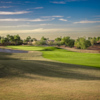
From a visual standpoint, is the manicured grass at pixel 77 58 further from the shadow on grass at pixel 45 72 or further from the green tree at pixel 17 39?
the green tree at pixel 17 39

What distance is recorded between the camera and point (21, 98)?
295 inches

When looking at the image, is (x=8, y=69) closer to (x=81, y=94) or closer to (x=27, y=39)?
(x=81, y=94)

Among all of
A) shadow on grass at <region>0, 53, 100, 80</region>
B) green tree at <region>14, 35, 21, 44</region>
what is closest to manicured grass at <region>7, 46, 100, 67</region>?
shadow on grass at <region>0, 53, 100, 80</region>

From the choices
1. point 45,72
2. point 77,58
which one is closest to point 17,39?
point 77,58

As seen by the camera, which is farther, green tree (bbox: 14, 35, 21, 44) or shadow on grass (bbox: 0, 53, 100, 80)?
green tree (bbox: 14, 35, 21, 44)

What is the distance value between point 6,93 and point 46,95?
2.71 m

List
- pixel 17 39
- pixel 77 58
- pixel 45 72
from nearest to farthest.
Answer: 1. pixel 45 72
2. pixel 77 58
3. pixel 17 39

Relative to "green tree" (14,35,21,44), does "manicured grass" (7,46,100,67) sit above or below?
below

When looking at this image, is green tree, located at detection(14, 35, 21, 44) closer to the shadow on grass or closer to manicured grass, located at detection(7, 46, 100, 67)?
manicured grass, located at detection(7, 46, 100, 67)

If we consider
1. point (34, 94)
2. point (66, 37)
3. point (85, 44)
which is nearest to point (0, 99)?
point (34, 94)

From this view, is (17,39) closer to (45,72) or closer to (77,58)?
(77,58)

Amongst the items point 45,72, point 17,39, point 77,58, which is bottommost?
point 77,58

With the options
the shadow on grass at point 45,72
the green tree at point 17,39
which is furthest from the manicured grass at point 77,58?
the green tree at point 17,39

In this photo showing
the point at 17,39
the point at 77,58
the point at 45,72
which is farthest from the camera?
the point at 17,39
